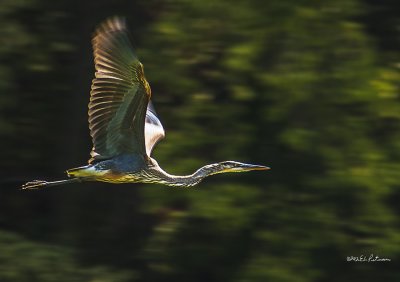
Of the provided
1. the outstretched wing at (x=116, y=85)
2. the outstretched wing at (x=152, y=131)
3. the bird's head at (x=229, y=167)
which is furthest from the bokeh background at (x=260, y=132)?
the outstretched wing at (x=116, y=85)

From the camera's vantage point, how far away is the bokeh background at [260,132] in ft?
24.8

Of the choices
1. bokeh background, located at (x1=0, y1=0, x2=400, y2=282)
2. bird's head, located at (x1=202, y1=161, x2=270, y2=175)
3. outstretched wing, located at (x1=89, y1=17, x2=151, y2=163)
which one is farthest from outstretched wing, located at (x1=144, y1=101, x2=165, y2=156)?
outstretched wing, located at (x1=89, y1=17, x2=151, y2=163)

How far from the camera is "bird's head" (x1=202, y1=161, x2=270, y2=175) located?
22.7 ft

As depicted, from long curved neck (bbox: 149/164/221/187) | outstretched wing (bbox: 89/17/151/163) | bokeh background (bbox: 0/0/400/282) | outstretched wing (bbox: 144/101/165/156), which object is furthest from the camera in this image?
bokeh background (bbox: 0/0/400/282)

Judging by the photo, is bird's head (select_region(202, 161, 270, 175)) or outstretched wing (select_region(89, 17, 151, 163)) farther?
bird's head (select_region(202, 161, 270, 175))

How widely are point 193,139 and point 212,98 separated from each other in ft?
0.96

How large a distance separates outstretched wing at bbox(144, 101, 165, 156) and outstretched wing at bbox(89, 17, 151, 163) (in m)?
0.68

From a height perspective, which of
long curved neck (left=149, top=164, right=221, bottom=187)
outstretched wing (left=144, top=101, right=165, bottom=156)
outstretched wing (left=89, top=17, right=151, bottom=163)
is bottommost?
long curved neck (left=149, top=164, right=221, bottom=187)

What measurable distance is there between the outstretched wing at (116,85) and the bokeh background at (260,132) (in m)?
1.12

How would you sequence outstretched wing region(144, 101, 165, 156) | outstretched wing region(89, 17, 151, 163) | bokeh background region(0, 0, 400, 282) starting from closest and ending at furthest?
outstretched wing region(89, 17, 151, 163) < outstretched wing region(144, 101, 165, 156) < bokeh background region(0, 0, 400, 282)

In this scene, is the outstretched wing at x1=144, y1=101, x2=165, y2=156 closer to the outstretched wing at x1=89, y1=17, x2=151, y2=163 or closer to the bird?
the bird

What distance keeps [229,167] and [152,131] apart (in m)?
0.62

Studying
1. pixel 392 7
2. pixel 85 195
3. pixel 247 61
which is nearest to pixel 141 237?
pixel 85 195

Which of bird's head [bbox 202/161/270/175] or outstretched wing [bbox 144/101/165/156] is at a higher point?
outstretched wing [bbox 144/101/165/156]
